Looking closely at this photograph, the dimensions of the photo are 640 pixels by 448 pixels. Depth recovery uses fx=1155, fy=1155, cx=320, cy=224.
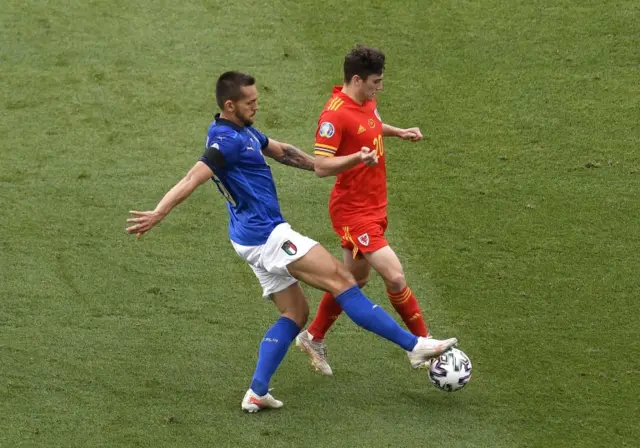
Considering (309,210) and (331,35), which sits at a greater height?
(331,35)

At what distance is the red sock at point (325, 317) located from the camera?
24.9 ft

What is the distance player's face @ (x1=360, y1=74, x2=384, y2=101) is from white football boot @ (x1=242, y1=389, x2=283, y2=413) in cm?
196

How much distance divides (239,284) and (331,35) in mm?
4085

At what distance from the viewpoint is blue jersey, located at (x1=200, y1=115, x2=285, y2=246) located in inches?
270

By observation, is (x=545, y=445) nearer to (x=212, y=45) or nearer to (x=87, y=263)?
(x=87, y=263)

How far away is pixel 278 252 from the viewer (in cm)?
693

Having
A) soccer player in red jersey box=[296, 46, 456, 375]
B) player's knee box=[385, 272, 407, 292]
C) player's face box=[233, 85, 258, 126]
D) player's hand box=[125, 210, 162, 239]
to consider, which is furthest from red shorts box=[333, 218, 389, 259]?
player's hand box=[125, 210, 162, 239]

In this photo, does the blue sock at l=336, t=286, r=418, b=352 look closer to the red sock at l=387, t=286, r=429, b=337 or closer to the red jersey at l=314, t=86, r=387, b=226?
the red sock at l=387, t=286, r=429, b=337

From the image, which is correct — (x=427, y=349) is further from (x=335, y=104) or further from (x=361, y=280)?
(x=335, y=104)

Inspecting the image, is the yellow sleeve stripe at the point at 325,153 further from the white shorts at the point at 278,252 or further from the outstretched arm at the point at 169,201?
the outstretched arm at the point at 169,201

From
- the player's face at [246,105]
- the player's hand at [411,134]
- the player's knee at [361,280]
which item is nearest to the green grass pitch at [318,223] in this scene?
the player's knee at [361,280]

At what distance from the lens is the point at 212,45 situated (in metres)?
11.9

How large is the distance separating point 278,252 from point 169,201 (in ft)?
2.50

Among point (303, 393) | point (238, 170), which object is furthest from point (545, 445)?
point (238, 170)
